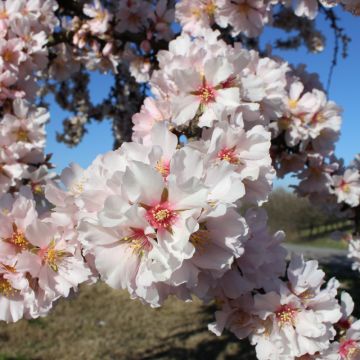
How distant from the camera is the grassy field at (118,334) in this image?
5.92 metres

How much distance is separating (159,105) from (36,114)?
113 cm

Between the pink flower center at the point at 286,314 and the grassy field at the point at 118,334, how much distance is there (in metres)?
4.08

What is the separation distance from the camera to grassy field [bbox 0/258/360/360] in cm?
592

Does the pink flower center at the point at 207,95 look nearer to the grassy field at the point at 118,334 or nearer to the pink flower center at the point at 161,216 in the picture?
the pink flower center at the point at 161,216

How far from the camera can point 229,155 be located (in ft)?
Answer: 4.70

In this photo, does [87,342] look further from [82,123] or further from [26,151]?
[26,151]

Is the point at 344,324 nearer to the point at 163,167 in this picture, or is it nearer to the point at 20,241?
the point at 163,167

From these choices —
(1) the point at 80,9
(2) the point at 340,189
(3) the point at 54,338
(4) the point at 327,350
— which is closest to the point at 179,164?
(4) the point at 327,350

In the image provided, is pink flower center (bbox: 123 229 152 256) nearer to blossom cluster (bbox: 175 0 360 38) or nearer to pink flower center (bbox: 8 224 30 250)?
pink flower center (bbox: 8 224 30 250)

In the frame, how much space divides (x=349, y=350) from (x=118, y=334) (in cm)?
537

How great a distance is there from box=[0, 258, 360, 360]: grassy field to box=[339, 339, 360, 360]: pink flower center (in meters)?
4.10

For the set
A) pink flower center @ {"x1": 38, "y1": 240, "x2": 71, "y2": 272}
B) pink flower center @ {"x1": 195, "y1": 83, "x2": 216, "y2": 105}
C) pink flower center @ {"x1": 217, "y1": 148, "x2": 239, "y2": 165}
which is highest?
pink flower center @ {"x1": 195, "y1": 83, "x2": 216, "y2": 105}

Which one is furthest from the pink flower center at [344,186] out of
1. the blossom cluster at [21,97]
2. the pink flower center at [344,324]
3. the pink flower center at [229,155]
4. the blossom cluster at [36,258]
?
the blossom cluster at [36,258]

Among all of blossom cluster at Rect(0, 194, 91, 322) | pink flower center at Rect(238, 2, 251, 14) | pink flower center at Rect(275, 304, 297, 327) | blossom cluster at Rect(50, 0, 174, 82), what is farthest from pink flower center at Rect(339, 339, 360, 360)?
blossom cluster at Rect(50, 0, 174, 82)
